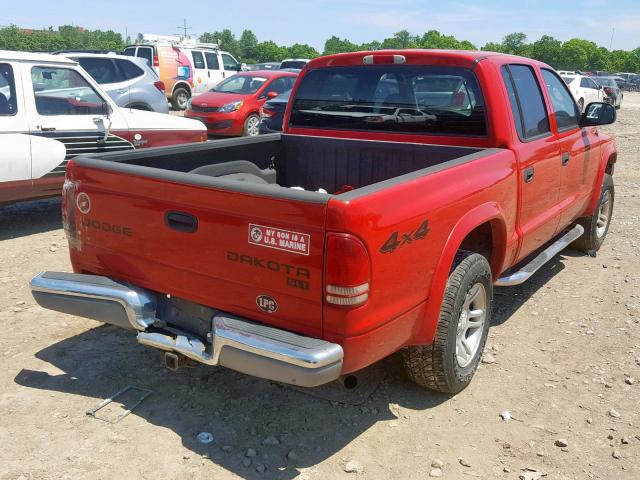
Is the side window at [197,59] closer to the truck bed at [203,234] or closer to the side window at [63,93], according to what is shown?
the side window at [63,93]

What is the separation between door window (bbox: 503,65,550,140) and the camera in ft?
13.9

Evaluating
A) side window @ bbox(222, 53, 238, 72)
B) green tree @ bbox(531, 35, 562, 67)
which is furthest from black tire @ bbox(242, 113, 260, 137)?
green tree @ bbox(531, 35, 562, 67)

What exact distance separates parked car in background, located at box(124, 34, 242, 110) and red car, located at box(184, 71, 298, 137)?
6227mm

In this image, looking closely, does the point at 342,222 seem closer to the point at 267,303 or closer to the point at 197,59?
the point at 267,303

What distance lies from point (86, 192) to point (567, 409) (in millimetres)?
2935

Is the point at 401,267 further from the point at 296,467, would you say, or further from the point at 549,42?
the point at 549,42

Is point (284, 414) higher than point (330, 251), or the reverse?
point (330, 251)

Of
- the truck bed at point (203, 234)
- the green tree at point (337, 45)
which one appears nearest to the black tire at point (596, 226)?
the truck bed at point (203, 234)

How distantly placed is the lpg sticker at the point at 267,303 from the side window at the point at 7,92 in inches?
185

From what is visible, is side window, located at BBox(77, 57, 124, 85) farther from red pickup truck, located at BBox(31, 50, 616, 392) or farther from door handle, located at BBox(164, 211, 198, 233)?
door handle, located at BBox(164, 211, 198, 233)

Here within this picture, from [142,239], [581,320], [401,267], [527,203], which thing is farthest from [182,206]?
[581,320]

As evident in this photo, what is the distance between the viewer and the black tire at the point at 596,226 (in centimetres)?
604

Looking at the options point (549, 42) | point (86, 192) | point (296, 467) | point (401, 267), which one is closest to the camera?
point (401, 267)

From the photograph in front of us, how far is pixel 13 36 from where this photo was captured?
72938 mm
